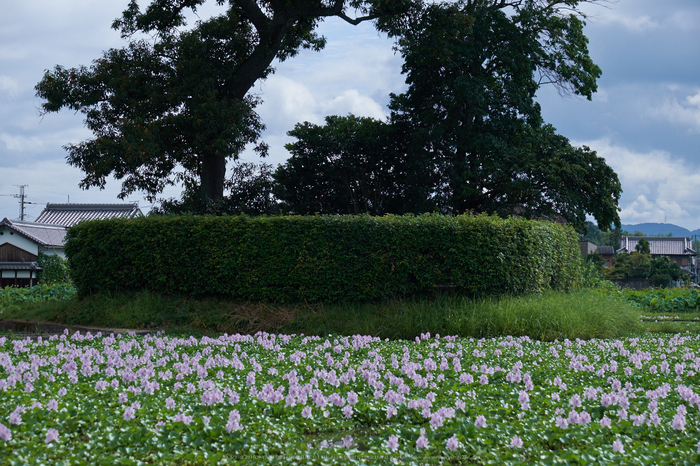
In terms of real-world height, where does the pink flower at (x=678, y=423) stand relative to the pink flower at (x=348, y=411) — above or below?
below

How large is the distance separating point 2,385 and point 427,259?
256 inches

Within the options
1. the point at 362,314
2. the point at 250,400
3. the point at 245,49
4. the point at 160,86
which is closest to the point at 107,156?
the point at 160,86

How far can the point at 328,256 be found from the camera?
29.9ft

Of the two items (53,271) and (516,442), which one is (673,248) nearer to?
(53,271)

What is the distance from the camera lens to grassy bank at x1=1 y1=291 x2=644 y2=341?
8211mm

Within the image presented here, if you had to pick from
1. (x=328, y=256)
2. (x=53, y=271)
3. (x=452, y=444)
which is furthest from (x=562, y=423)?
(x=53, y=271)

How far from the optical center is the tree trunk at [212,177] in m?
16.4

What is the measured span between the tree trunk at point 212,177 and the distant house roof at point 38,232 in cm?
1676

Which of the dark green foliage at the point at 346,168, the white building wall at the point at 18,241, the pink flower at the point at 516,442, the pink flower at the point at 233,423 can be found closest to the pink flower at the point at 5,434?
the pink flower at the point at 233,423

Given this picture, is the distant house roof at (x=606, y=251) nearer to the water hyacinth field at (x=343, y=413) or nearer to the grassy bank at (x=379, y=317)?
the grassy bank at (x=379, y=317)

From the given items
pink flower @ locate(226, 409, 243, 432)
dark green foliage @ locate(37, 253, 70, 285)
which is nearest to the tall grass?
pink flower @ locate(226, 409, 243, 432)

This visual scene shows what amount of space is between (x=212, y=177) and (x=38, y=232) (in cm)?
2090

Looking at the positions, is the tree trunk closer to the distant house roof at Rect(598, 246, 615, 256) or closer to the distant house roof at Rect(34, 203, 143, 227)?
the distant house roof at Rect(34, 203, 143, 227)

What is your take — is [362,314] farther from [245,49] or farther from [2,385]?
[245,49]
